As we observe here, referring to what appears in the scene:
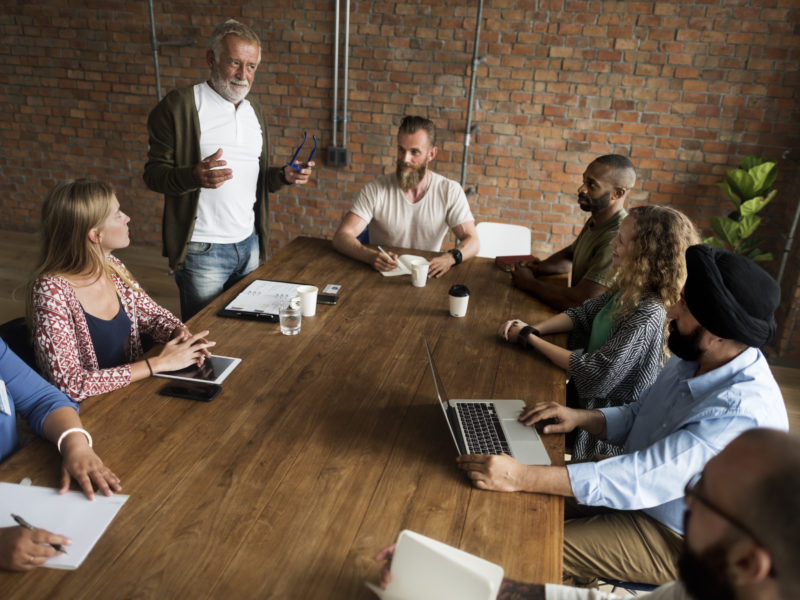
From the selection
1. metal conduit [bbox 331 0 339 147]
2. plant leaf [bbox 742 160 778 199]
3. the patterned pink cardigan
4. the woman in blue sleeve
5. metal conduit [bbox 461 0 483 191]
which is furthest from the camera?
metal conduit [bbox 331 0 339 147]

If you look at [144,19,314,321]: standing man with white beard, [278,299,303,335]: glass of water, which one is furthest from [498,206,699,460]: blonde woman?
[144,19,314,321]: standing man with white beard

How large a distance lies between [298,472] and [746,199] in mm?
3465

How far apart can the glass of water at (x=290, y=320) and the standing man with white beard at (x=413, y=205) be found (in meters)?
0.97

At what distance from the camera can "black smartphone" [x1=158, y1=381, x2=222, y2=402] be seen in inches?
64.9

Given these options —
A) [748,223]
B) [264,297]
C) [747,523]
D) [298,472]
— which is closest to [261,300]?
[264,297]

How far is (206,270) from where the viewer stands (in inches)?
115

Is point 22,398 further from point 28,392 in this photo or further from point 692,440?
point 692,440

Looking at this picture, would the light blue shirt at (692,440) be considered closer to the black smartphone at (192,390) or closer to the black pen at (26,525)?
the black smartphone at (192,390)

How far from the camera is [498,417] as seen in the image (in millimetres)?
1629

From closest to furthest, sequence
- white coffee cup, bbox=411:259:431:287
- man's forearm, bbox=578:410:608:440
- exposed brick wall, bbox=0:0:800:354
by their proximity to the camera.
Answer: man's forearm, bbox=578:410:608:440
white coffee cup, bbox=411:259:431:287
exposed brick wall, bbox=0:0:800:354

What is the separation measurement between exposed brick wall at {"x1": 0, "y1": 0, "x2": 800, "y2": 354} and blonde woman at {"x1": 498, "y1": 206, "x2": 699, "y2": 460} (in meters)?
2.48

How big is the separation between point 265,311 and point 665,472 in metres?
1.43

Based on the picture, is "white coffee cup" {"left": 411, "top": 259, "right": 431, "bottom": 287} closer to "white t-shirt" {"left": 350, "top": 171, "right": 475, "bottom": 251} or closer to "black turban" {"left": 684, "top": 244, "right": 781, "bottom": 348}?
"white t-shirt" {"left": 350, "top": 171, "right": 475, "bottom": 251}

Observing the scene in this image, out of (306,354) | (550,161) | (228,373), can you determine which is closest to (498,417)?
(306,354)
